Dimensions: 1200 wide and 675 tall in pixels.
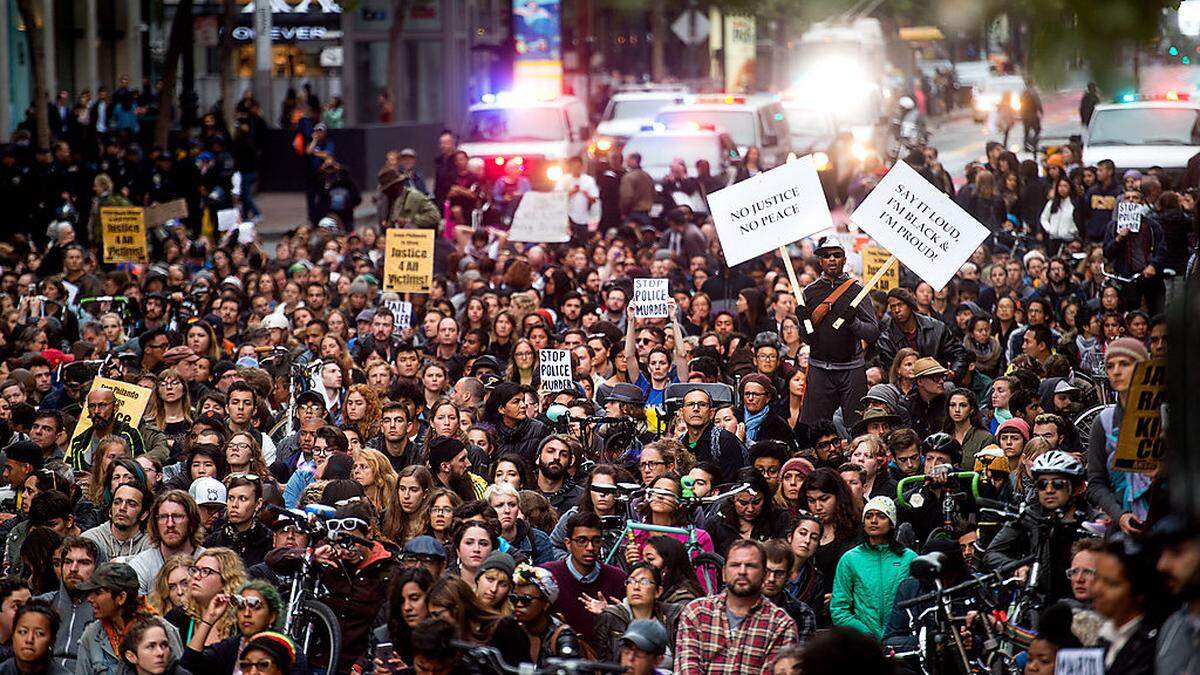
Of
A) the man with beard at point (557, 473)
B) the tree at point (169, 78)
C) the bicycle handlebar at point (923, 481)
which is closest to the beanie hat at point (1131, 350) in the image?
the bicycle handlebar at point (923, 481)

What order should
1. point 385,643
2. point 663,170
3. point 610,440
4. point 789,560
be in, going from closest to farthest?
point 385,643
point 789,560
point 610,440
point 663,170

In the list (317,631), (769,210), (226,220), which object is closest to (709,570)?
(317,631)

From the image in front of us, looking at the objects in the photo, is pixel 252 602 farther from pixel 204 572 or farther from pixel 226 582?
pixel 204 572

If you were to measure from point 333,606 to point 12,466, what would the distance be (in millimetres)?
3393

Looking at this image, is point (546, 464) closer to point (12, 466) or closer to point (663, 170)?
point (12, 466)

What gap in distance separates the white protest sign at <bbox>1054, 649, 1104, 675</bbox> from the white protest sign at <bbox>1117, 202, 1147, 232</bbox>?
12568 millimetres

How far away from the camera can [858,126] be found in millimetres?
36156

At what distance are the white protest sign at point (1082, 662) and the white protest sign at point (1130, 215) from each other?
12568mm

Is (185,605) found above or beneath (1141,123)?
beneath

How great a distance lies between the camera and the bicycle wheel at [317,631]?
837cm

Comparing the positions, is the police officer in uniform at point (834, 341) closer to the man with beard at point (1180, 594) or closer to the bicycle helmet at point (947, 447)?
the bicycle helmet at point (947, 447)

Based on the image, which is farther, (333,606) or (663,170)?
(663,170)

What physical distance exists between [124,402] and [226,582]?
167 inches

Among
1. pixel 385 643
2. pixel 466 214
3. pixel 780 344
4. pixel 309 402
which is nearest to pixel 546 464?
pixel 309 402
